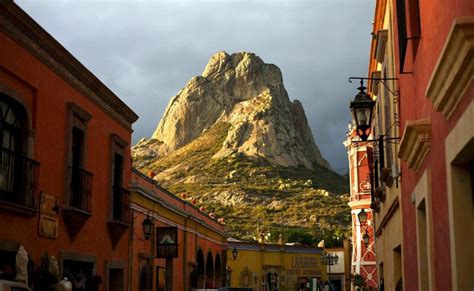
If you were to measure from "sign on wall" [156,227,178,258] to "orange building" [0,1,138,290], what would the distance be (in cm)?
289

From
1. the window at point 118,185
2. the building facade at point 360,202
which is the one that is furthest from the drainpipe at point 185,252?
the building facade at point 360,202

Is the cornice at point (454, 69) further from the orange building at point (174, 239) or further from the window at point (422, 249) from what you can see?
the orange building at point (174, 239)

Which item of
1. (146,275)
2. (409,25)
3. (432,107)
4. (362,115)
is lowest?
(146,275)

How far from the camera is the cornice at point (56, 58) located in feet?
38.9

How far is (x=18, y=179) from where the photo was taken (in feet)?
40.3

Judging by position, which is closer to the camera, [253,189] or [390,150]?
[390,150]

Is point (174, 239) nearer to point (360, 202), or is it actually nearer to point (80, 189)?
point (80, 189)

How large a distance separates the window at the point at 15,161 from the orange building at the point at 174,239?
284 inches

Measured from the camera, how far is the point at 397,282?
12.9 metres

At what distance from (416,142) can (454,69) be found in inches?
106

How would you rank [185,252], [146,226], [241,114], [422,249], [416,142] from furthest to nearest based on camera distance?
[241,114], [185,252], [146,226], [422,249], [416,142]

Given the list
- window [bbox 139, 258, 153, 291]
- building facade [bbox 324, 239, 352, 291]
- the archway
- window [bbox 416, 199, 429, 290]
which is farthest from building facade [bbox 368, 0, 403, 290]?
building facade [bbox 324, 239, 352, 291]

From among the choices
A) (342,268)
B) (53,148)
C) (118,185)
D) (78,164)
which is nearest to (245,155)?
(342,268)

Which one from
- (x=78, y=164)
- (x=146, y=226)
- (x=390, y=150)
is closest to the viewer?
(x=390, y=150)
